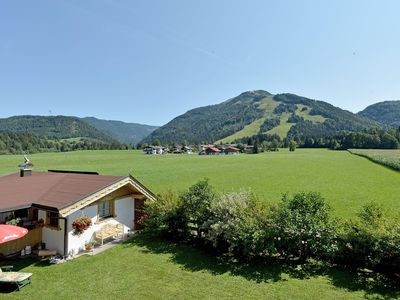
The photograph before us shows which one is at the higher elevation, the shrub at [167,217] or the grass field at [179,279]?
the shrub at [167,217]

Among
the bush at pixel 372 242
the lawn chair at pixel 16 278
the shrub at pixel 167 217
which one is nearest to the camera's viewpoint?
the lawn chair at pixel 16 278

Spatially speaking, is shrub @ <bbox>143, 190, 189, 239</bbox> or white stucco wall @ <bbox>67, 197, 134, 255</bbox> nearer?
white stucco wall @ <bbox>67, 197, 134, 255</bbox>

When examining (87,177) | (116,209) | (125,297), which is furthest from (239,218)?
(87,177)

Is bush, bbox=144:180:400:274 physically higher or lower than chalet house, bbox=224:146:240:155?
lower

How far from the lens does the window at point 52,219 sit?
46.1ft

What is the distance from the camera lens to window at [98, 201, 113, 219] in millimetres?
15822

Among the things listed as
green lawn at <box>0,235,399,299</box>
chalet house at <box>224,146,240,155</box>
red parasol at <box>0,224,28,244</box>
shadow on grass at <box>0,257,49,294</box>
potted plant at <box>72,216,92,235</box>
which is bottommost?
shadow on grass at <box>0,257,49,294</box>

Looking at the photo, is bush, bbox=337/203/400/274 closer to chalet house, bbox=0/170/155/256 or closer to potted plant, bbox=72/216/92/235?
chalet house, bbox=0/170/155/256

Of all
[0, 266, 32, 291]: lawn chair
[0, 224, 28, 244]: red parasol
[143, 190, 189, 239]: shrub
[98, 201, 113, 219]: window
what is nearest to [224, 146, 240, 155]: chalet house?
[143, 190, 189, 239]: shrub

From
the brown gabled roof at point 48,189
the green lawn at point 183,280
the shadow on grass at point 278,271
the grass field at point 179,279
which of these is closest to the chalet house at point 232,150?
the brown gabled roof at point 48,189

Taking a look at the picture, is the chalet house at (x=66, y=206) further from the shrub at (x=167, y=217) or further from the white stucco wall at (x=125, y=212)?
the shrub at (x=167, y=217)

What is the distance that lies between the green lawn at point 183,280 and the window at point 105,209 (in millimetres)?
2658

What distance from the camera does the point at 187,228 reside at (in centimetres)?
1559

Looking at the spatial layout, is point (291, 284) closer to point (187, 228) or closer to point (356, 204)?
point (187, 228)
